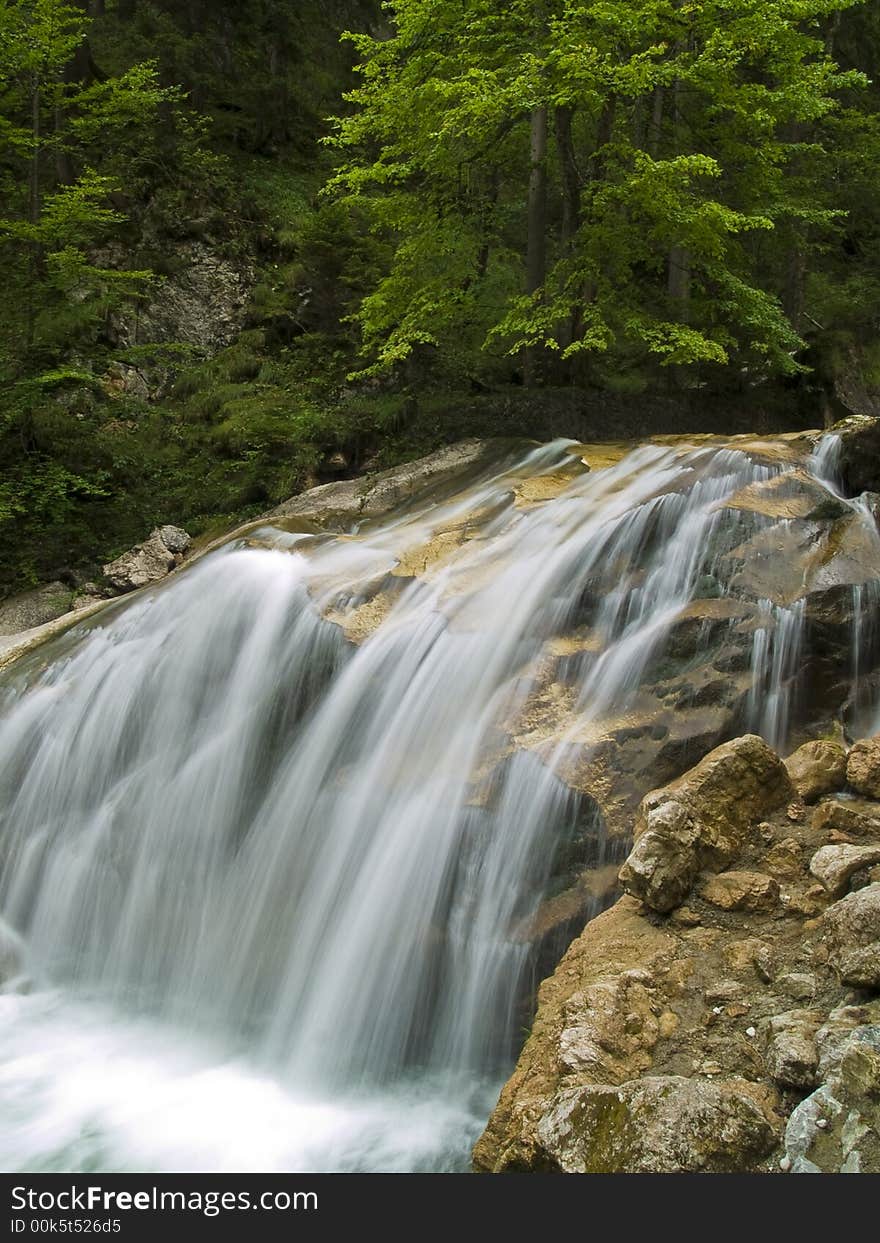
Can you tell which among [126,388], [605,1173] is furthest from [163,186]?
[605,1173]

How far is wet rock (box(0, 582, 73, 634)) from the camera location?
1038 centimetres

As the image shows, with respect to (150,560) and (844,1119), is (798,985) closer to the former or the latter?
(844,1119)

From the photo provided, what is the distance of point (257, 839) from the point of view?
20.4 feet

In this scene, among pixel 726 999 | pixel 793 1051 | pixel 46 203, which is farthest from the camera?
pixel 46 203

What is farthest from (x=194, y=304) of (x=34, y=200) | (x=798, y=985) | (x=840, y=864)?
(x=798, y=985)

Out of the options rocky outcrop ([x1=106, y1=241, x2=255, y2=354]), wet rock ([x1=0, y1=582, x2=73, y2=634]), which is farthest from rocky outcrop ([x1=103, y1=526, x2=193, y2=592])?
rocky outcrop ([x1=106, y1=241, x2=255, y2=354])

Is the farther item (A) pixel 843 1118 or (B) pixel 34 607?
(B) pixel 34 607

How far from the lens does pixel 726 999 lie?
3600mm

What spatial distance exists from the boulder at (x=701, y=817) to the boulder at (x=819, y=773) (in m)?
0.11

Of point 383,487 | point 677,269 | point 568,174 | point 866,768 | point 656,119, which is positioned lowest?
point 866,768

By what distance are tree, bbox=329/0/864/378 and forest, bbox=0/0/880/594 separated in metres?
0.04

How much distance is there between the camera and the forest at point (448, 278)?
32.8ft

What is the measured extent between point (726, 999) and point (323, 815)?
10.00ft

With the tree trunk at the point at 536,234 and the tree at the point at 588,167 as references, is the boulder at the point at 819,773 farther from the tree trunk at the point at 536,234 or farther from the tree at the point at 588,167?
the tree trunk at the point at 536,234
